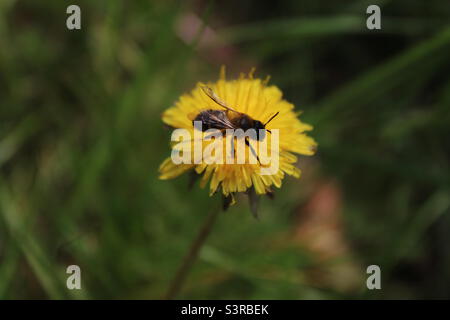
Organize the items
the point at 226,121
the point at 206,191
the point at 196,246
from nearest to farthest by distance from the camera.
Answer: the point at 226,121 < the point at 196,246 < the point at 206,191

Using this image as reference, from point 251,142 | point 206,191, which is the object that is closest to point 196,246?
point 251,142

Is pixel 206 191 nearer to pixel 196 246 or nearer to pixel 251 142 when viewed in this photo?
pixel 196 246

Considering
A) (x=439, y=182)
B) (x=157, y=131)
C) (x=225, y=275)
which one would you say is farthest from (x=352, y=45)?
(x=225, y=275)

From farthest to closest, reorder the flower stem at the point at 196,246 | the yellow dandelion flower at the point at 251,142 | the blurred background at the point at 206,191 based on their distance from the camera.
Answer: the blurred background at the point at 206,191 < the flower stem at the point at 196,246 < the yellow dandelion flower at the point at 251,142

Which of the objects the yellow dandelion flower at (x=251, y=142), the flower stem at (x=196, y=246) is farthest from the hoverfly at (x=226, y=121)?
the flower stem at (x=196, y=246)

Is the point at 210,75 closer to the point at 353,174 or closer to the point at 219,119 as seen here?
the point at 353,174

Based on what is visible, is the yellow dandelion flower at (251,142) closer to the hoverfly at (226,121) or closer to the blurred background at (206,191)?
the hoverfly at (226,121)
